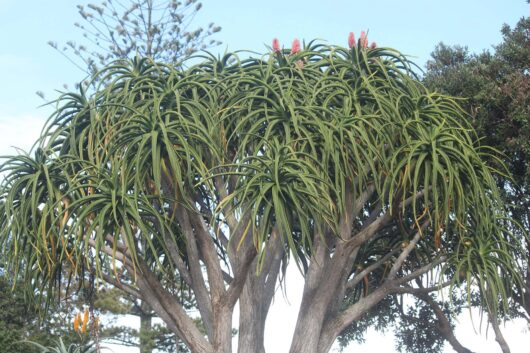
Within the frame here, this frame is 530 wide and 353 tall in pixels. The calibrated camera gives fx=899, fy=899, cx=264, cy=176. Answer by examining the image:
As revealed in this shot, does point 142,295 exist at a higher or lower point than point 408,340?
lower

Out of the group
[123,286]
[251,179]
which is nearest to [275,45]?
[251,179]

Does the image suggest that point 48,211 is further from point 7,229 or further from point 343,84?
point 343,84

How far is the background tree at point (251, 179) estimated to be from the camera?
610 inches

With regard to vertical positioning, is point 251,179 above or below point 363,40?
below

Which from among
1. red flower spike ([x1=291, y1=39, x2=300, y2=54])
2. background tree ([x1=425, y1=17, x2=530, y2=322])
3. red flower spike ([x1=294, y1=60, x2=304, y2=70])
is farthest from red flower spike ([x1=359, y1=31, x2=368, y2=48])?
background tree ([x1=425, y1=17, x2=530, y2=322])

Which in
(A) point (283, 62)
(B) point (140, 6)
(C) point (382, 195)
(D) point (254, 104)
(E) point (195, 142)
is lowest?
(C) point (382, 195)

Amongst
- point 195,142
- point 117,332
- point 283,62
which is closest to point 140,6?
point 117,332

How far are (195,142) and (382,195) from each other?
3.52m

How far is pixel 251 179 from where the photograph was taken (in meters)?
14.7

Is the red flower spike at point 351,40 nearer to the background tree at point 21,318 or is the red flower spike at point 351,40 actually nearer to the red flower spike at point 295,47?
the red flower spike at point 295,47

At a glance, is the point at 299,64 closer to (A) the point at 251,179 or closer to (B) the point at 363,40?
(B) the point at 363,40

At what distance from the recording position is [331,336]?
57.5 ft

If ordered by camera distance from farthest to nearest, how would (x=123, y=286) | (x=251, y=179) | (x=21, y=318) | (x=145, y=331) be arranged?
(x=145, y=331)
(x=21, y=318)
(x=123, y=286)
(x=251, y=179)

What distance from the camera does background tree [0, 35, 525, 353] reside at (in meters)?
15.5
